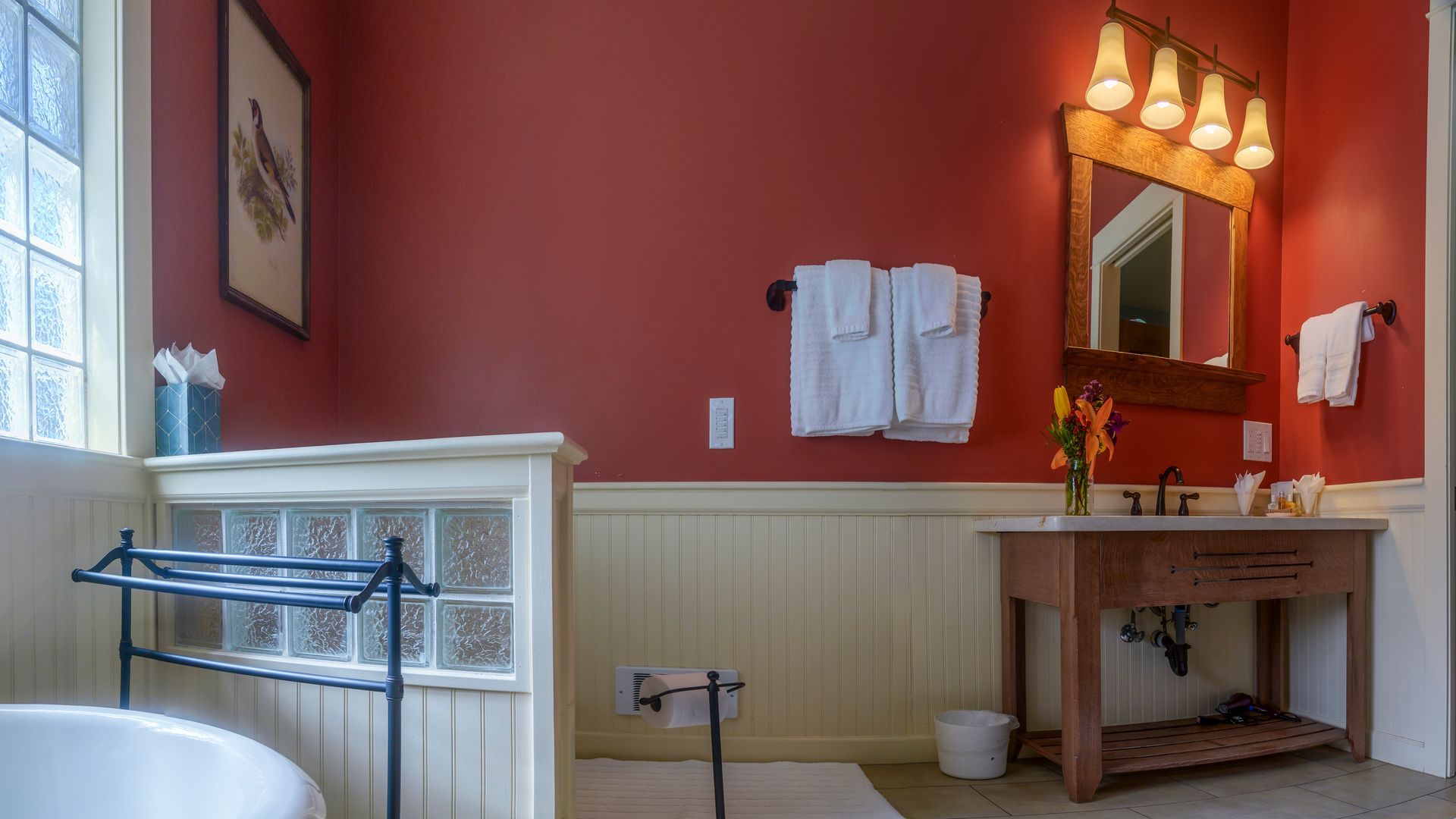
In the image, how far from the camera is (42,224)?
1.52 metres

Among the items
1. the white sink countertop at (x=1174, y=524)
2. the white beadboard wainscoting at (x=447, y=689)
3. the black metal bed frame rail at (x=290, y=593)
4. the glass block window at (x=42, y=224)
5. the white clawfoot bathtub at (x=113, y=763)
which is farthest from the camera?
the white sink countertop at (x=1174, y=524)

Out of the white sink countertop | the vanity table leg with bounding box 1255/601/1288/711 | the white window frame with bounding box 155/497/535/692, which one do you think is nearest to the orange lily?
the white sink countertop

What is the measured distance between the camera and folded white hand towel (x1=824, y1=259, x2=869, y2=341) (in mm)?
2303

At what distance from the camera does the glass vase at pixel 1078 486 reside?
2344 millimetres

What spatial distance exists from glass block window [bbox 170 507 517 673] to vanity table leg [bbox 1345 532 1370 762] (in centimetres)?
246

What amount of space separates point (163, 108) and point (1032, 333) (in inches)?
88.4

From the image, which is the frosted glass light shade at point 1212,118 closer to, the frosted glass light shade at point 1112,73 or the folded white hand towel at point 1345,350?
the frosted glass light shade at point 1112,73

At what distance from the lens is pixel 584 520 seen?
2363mm

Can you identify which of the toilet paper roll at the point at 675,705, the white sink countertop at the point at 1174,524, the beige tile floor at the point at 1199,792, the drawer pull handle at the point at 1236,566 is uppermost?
the white sink countertop at the point at 1174,524

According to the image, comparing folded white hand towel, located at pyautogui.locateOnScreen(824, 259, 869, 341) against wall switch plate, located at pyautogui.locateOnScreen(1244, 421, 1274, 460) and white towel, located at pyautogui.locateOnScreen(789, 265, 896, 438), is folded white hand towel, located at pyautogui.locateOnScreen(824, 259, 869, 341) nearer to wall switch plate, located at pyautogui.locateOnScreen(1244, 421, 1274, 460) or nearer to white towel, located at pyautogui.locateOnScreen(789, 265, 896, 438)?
white towel, located at pyautogui.locateOnScreen(789, 265, 896, 438)

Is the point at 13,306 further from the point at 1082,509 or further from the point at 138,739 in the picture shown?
the point at 1082,509

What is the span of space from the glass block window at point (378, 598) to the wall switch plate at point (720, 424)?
1.09 meters

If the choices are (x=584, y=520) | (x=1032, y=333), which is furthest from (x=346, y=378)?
(x=1032, y=333)

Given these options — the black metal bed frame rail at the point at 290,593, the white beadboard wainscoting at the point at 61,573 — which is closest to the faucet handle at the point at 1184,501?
the black metal bed frame rail at the point at 290,593
